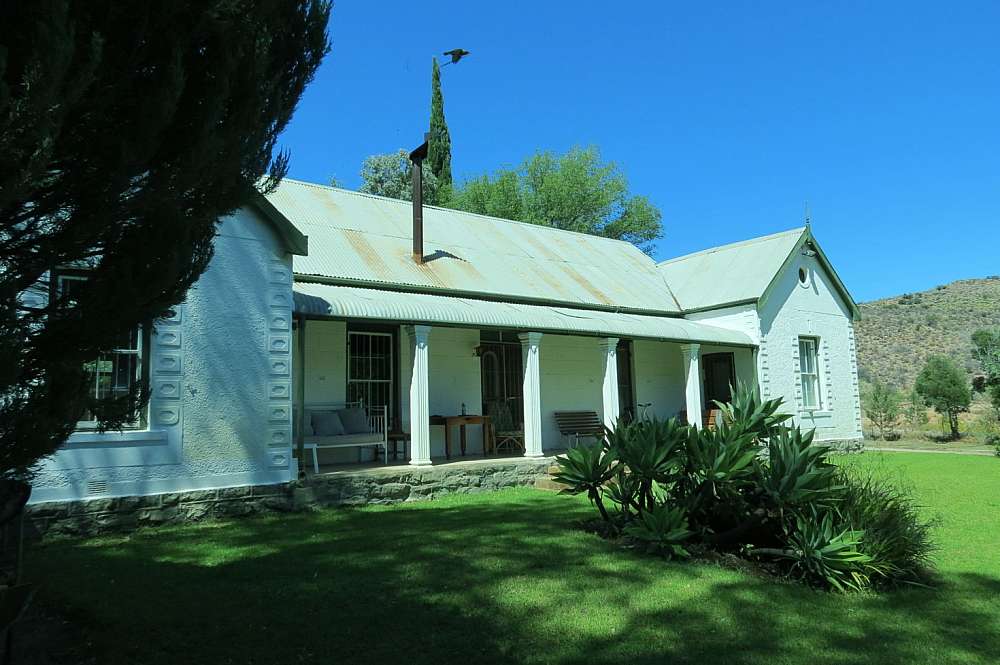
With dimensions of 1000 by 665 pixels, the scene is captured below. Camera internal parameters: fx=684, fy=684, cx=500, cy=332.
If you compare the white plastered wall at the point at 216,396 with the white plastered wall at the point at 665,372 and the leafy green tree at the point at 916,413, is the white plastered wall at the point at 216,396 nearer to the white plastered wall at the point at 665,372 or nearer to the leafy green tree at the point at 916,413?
the white plastered wall at the point at 665,372

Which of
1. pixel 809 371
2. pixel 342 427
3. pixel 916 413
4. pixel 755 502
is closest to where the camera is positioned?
pixel 755 502

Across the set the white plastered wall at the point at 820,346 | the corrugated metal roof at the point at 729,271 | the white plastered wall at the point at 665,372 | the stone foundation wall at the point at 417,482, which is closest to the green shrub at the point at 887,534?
the stone foundation wall at the point at 417,482

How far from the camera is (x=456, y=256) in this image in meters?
14.1

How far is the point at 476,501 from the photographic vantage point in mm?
9797

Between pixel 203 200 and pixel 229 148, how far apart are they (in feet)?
1.08

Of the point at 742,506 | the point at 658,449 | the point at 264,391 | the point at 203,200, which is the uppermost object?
the point at 203,200

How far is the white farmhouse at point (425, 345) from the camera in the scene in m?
8.27

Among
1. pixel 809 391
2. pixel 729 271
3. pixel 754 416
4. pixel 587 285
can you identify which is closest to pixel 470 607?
pixel 754 416

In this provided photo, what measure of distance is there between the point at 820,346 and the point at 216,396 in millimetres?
14712

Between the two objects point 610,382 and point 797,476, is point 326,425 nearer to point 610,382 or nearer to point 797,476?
point 610,382

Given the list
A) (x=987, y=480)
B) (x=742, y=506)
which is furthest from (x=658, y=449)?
(x=987, y=480)

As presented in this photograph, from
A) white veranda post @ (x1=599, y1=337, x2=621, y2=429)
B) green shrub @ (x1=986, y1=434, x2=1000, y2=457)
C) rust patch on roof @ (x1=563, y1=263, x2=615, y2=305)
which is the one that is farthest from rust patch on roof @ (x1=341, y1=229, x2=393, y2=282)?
green shrub @ (x1=986, y1=434, x2=1000, y2=457)

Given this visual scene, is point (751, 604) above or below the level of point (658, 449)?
below

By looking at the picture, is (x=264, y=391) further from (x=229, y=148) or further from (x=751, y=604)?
(x=751, y=604)
